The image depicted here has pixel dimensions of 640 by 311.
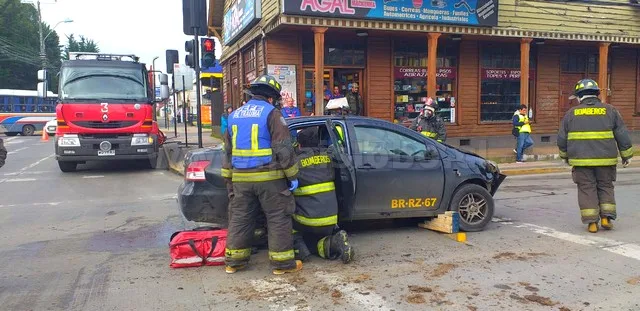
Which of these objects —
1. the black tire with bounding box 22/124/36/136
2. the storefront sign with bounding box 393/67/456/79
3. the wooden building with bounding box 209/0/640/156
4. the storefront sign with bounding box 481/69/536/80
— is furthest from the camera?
the black tire with bounding box 22/124/36/136

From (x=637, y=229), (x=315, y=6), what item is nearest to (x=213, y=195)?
(x=637, y=229)

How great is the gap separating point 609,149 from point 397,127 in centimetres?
255

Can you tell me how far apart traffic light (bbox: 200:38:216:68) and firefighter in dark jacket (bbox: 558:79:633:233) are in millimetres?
8543

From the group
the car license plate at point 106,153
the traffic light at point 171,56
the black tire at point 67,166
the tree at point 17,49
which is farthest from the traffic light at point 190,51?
the tree at point 17,49

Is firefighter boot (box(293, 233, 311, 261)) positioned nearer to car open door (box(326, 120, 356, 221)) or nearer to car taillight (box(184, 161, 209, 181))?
car open door (box(326, 120, 356, 221))

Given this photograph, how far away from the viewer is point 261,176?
4484 mm

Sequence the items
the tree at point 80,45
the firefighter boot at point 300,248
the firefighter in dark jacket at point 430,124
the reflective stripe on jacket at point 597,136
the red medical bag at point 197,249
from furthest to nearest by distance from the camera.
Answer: the tree at point 80,45
the firefighter in dark jacket at point 430,124
the reflective stripe on jacket at point 597,136
the firefighter boot at point 300,248
the red medical bag at point 197,249

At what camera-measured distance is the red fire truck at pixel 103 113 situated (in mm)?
11859

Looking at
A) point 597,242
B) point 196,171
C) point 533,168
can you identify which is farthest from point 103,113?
point 533,168

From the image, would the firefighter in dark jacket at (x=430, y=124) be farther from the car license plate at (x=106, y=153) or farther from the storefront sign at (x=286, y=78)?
the car license plate at (x=106, y=153)

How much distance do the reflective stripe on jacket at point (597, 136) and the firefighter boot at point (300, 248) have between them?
11.7 feet

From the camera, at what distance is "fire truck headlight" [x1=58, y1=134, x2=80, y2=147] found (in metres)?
11.8

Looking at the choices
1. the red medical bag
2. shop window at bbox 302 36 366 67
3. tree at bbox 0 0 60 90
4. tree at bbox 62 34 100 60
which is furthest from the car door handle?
tree at bbox 62 34 100 60

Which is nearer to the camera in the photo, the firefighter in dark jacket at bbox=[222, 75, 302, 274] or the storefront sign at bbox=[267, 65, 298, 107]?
the firefighter in dark jacket at bbox=[222, 75, 302, 274]
